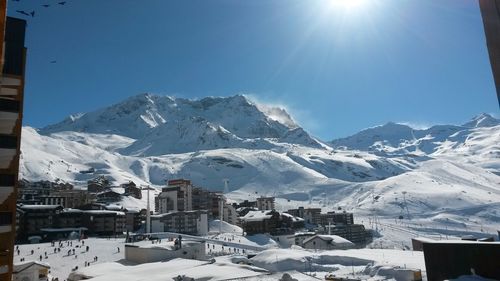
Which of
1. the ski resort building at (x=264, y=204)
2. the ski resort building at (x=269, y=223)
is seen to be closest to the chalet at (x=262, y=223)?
the ski resort building at (x=269, y=223)

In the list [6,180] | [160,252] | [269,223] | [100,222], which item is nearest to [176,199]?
[269,223]

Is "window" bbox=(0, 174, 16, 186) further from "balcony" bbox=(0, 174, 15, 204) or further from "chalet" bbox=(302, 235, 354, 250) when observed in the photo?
"chalet" bbox=(302, 235, 354, 250)

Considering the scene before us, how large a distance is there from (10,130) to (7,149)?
1.54m

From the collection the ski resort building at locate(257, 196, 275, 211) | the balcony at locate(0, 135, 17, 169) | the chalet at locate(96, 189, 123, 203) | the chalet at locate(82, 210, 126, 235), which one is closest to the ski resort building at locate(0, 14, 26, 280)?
the balcony at locate(0, 135, 17, 169)

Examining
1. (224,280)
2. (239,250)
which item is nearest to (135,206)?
(239,250)

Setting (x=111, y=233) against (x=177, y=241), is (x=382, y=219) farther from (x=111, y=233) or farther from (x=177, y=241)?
(x=177, y=241)

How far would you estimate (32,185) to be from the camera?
151375mm

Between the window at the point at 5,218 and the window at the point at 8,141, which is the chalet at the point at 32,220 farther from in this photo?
the window at the point at 8,141

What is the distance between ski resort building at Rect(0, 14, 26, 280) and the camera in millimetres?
18844

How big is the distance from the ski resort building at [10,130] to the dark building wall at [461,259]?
18.0 metres

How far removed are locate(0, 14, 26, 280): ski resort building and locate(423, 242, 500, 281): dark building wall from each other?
18.0 meters

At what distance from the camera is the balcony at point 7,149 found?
19.3 metres

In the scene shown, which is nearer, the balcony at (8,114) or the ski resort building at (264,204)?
the balcony at (8,114)

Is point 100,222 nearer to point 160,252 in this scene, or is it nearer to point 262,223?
point 262,223
